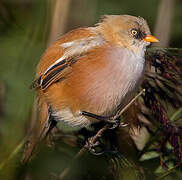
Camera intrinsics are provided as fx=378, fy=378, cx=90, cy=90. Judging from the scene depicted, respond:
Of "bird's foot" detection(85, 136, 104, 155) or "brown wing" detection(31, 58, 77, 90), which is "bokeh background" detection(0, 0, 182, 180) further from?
"brown wing" detection(31, 58, 77, 90)

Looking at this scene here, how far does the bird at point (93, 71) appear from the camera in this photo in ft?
6.48

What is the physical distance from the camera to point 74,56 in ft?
6.81

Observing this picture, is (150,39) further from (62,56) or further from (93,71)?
(62,56)

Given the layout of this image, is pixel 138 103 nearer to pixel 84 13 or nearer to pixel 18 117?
pixel 84 13

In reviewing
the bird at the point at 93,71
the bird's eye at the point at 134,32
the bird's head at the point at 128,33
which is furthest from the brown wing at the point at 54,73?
the bird's eye at the point at 134,32

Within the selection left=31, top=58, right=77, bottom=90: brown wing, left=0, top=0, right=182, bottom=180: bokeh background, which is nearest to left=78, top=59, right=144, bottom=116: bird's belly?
left=31, top=58, right=77, bottom=90: brown wing

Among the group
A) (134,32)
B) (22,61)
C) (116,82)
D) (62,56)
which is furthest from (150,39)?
(22,61)

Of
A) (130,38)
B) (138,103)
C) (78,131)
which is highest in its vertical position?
(130,38)

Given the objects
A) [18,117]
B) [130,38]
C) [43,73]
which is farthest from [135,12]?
[18,117]

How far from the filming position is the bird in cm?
198

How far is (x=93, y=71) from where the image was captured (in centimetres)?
202

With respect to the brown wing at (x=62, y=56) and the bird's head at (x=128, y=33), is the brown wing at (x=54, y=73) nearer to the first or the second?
the brown wing at (x=62, y=56)

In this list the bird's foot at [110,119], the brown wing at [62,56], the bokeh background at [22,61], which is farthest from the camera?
the brown wing at [62,56]

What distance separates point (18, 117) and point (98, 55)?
1.13m
